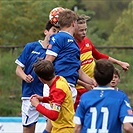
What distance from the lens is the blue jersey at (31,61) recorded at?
777 centimetres

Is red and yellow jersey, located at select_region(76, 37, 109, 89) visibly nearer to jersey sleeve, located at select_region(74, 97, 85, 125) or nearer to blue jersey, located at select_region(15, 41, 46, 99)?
blue jersey, located at select_region(15, 41, 46, 99)

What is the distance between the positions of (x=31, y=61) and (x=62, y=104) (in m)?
1.71

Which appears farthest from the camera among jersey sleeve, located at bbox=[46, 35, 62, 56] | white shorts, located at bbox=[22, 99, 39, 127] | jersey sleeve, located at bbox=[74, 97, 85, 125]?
white shorts, located at bbox=[22, 99, 39, 127]

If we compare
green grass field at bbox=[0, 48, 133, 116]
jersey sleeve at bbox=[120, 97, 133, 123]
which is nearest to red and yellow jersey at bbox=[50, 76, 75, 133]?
jersey sleeve at bbox=[120, 97, 133, 123]

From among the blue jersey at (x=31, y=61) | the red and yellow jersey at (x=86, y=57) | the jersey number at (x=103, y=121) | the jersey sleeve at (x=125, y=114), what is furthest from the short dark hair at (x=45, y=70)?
the red and yellow jersey at (x=86, y=57)

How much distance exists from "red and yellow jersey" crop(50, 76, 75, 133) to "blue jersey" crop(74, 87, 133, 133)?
650mm

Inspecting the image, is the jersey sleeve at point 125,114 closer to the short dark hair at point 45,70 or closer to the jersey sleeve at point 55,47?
the short dark hair at point 45,70

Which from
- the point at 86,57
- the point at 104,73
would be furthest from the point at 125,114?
the point at 86,57

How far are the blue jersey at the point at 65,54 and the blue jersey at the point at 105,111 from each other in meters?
1.60

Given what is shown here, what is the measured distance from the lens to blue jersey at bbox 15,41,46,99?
7770 mm

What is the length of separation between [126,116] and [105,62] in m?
0.52

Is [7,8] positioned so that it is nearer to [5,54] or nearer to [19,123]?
[5,54]

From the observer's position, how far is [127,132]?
17.7ft

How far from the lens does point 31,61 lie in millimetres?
7801
